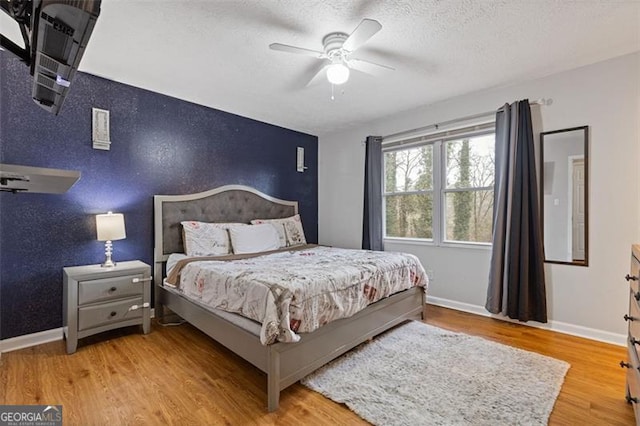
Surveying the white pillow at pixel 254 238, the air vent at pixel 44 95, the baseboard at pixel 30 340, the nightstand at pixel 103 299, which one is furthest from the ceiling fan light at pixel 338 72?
the baseboard at pixel 30 340

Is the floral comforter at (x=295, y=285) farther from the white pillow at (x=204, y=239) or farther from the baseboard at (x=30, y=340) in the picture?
the baseboard at (x=30, y=340)

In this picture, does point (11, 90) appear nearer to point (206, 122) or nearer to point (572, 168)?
point (206, 122)

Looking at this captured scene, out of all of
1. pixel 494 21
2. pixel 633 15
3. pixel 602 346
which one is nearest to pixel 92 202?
pixel 494 21

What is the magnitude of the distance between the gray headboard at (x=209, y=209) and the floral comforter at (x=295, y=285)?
66 centimetres

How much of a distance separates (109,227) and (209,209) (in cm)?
116

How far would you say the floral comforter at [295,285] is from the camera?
180 cm

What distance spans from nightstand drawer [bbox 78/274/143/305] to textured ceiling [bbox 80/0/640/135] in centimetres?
190

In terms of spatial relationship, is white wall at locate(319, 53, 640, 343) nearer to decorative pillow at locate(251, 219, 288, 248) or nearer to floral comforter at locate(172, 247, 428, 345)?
floral comforter at locate(172, 247, 428, 345)

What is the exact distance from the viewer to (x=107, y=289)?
8.22 feet

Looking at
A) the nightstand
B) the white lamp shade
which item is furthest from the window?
the white lamp shade

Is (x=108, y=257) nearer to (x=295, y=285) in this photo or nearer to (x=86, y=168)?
(x=86, y=168)

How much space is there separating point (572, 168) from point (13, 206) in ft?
16.2

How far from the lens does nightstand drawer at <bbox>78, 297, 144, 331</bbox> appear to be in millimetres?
2387

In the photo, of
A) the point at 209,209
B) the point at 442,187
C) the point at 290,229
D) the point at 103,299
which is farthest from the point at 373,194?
the point at 103,299
